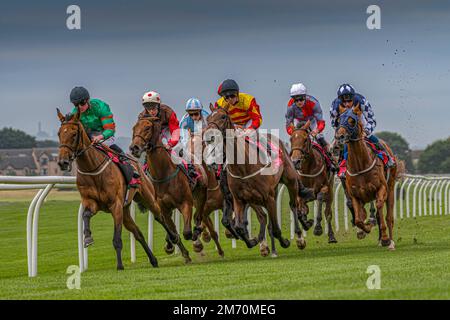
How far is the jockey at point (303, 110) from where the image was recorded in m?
14.1

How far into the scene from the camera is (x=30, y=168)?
12162cm

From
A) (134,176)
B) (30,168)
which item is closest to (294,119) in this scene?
(134,176)

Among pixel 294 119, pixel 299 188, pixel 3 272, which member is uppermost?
pixel 294 119

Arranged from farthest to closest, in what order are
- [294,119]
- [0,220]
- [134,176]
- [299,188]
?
[0,220] < [294,119] < [299,188] < [134,176]

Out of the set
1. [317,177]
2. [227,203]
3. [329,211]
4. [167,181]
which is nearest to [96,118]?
[167,181]

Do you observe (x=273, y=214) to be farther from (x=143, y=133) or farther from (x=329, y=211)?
(x=329, y=211)

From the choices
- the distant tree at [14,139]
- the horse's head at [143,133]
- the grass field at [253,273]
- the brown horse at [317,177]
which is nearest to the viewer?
the grass field at [253,273]

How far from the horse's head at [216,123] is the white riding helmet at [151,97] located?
3.32ft

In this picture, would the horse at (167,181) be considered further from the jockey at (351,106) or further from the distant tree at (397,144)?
the distant tree at (397,144)

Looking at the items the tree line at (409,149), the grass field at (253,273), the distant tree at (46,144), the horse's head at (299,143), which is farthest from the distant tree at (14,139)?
the horse's head at (299,143)

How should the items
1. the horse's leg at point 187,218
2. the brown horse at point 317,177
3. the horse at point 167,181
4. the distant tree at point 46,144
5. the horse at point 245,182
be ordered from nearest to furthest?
the horse at point 245,182
the horse at point 167,181
the horse's leg at point 187,218
the brown horse at point 317,177
the distant tree at point 46,144
